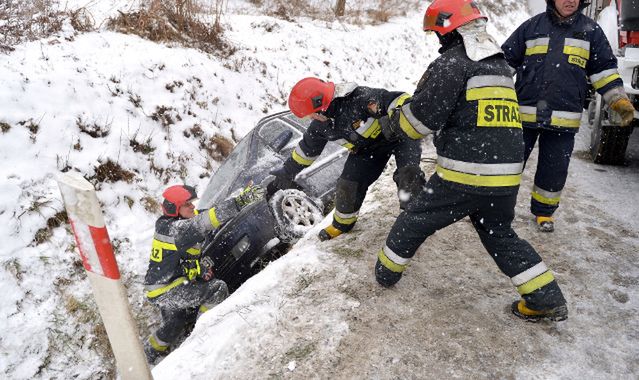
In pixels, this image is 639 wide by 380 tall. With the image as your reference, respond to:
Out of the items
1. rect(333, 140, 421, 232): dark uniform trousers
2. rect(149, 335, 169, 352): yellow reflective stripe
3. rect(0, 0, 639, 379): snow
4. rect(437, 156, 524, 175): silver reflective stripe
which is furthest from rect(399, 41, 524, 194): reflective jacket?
rect(149, 335, 169, 352): yellow reflective stripe

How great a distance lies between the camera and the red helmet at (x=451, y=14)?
2.34 meters

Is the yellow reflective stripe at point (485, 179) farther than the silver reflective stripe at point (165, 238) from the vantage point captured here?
No

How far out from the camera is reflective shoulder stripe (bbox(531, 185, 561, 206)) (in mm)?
3568

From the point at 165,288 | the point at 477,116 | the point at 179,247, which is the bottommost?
the point at 165,288

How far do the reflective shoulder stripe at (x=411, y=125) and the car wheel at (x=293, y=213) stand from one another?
1.96 meters

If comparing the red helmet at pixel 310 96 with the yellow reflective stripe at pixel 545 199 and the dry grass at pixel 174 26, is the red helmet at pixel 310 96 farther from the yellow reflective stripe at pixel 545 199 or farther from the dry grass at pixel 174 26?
the dry grass at pixel 174 26

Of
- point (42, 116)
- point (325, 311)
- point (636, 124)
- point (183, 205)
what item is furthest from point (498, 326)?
point (42, 116)

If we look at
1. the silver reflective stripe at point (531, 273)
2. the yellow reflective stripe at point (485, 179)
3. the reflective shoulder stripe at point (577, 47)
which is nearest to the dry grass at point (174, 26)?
the reflective shoulder stripe at point (577, 47)

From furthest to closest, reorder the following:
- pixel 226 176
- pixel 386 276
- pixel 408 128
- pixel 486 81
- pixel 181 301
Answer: pixel 226 176, pixel 181 301, pixel 386 276, pixel 408 128, pixel 486 81

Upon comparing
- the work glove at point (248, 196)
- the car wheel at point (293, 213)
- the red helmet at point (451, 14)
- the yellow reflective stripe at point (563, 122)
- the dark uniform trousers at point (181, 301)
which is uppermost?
the red helmet at point (451, 14)

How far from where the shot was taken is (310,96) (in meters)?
3.17

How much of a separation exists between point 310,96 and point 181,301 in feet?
7.38

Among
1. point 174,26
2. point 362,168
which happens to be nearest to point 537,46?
point 362,168

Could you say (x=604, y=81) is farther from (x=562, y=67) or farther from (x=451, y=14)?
(x=451, y=14)
